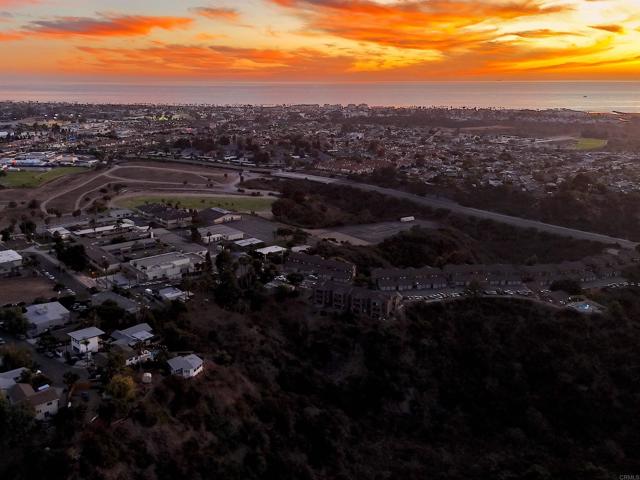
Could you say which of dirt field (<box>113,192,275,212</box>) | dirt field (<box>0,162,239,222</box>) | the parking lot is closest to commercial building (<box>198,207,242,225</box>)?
the parking lot

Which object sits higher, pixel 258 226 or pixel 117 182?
pixel 117 182

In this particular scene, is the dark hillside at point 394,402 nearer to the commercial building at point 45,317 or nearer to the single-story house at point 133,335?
the single-story house at point 133,335

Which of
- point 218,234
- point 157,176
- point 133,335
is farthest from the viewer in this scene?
point 157,176

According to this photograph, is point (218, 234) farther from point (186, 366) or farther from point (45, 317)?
point (186, 366)

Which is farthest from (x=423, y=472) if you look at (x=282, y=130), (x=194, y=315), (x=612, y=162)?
(x=282, y=130)

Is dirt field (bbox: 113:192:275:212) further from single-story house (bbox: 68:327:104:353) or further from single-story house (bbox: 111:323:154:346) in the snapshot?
single-story house (bbox: 68:327:104:353)

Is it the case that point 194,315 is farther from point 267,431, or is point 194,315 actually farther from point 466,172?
point 466,172

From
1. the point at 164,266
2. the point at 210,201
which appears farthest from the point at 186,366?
the point at 210,201
